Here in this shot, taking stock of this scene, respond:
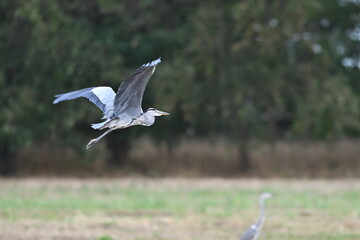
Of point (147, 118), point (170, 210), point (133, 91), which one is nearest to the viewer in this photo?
point (133, 91)

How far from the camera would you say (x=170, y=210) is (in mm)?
15250

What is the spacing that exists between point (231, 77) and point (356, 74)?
5296 mm

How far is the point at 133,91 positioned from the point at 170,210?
774cm

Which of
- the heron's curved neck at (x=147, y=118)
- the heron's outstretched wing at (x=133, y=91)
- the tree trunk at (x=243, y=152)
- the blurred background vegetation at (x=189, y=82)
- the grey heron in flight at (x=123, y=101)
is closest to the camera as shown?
the heron's outstretched wing at (x=133, y=91)

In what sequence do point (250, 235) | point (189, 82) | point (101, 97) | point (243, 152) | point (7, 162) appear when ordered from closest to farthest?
point (101, 97), point (250, 235), point (189, 82), point (7, 162), point (243, 152)

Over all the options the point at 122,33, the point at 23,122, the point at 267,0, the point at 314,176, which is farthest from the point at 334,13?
the point at 23,122

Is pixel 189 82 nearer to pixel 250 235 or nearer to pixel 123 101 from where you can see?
pixel 250 235

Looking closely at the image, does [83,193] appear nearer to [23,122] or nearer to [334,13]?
[23,122]

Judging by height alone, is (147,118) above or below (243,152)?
below

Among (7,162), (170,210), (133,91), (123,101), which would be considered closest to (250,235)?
(123,101)

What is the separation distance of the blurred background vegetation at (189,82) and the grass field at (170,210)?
3108 millimetres

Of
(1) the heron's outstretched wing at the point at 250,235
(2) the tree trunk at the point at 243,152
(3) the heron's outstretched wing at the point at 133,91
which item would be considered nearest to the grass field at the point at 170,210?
(1) the heron's outstretched wing at the point at 250,235

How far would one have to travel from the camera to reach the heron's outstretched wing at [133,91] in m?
7.41

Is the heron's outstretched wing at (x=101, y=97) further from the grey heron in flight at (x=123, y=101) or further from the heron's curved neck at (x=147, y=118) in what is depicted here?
the heron's curved neck at (x=147, y=118)
